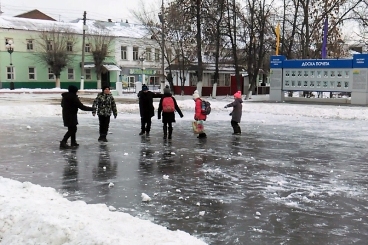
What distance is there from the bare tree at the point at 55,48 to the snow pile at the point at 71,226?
165ft

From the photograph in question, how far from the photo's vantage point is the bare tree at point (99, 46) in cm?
5688

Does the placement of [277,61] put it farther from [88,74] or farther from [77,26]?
[77,26]

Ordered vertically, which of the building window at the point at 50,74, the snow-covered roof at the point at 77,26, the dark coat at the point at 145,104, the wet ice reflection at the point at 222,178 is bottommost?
the wet ice reflection at the point at 222,178

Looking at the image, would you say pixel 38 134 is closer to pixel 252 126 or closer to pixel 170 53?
pixel 252 126

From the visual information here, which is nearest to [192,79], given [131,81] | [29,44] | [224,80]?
[224,80]

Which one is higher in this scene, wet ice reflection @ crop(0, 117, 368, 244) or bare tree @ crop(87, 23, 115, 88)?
bare tree @ crop(87, 23, 115, 88)

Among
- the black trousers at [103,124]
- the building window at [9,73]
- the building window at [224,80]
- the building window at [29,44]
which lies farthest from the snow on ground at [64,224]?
the building window at [29,44]

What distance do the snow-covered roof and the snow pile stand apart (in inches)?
1812

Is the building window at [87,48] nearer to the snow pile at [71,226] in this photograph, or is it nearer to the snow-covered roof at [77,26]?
the snow-covered roof at [77,26]

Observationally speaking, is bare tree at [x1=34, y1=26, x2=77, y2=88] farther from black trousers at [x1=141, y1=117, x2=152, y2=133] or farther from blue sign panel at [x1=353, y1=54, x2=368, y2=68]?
black trousers at [x1=141, y1=117, x2=152, y2=133]

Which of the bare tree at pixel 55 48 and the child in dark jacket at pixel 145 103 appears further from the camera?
the bare tree at pixel 55 48

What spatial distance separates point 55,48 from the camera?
5341 centimetres

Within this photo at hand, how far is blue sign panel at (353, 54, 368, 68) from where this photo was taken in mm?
25438

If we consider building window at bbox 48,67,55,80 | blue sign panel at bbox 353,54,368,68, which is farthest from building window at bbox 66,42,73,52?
blue sign panel at bbox 353,54,368,68
